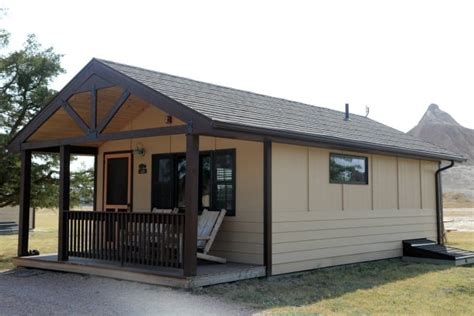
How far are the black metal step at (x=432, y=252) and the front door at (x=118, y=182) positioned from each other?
641 cm

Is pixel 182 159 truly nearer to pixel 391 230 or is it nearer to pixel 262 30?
pixel 262 30

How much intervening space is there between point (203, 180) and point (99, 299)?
3.58 m

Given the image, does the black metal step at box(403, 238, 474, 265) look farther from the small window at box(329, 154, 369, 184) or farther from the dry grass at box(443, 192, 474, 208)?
the dry grass at box(443, 192, 474, 208)

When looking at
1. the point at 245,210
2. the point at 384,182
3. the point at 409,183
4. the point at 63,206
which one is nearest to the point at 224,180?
the point at 245,210

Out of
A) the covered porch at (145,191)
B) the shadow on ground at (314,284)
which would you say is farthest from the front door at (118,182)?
the shadow on ground at (314,284)

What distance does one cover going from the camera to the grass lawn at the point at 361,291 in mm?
6930

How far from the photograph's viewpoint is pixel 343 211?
427 inches

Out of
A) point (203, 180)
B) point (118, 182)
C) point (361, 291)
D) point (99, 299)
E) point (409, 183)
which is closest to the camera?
point (99, 299)

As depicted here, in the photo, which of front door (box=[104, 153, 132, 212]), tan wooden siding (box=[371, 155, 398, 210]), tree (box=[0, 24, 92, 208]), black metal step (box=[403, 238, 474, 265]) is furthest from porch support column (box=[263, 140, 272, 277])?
tree (box=[0, 24, 92, 208])

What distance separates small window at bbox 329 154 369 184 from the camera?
1065cm

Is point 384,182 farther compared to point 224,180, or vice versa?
point 384,182

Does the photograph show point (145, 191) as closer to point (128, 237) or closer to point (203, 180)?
point (203, 180)

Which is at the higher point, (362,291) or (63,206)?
(63,206)

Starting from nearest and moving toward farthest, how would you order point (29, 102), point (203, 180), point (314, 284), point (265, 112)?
point (314, 284)
point (265, 112)
point (203, 180)
point (29, 102)
